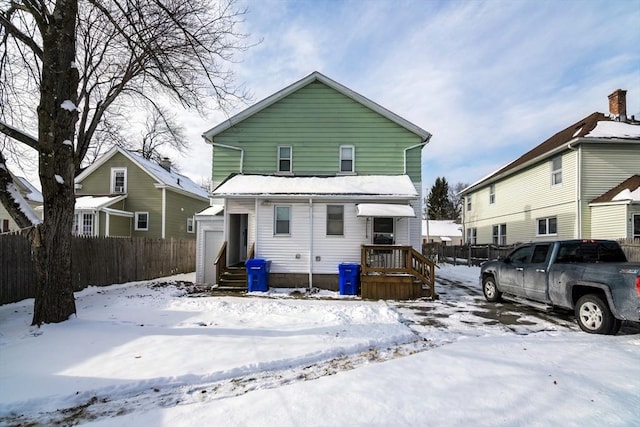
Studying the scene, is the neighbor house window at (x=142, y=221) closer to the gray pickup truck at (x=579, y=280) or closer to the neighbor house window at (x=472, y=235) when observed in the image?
the gray pickup truck at (x=579, y=280)

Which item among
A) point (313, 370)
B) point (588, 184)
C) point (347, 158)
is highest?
point (347, 158)

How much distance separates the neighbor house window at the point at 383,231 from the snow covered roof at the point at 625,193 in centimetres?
991

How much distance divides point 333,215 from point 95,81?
9.48m

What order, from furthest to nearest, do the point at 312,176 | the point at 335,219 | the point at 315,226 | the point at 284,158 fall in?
the point at 284,158, the point at 312,176, the point at 335,219, the point at 315,226

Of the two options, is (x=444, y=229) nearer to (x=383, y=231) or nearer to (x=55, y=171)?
(x=383, y=231)

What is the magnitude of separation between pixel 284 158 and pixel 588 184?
13522 mm

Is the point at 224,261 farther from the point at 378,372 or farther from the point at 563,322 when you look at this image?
the point at 563,322

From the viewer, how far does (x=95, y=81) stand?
12.0 meters

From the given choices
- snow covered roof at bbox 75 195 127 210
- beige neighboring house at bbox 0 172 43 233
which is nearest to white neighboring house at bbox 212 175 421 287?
snow covered roof at bbox 75 195 127 210

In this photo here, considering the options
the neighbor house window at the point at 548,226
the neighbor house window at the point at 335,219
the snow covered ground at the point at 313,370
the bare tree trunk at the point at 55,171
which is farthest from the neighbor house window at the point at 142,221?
the neighbor house window at the point at 548,226

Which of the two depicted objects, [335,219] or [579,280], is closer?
[579,280]

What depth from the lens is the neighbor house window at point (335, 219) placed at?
12477 mm

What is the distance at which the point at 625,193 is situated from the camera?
1445 centimetres

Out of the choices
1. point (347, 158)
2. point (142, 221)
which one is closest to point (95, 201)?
point (142, 221)
